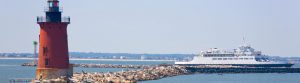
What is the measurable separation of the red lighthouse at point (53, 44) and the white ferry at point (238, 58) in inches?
3014

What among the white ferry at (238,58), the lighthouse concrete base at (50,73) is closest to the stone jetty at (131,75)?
the lighthouse concrete base at (50,73)

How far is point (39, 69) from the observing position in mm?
42781

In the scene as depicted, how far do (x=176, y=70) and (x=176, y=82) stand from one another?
24.7m

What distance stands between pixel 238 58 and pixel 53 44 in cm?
8251

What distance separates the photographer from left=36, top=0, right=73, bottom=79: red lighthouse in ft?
136

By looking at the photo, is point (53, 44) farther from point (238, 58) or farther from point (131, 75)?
point (238, 58)

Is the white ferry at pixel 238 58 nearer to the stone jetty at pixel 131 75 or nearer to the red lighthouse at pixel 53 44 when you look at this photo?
the stone jetty at pixel 131 75

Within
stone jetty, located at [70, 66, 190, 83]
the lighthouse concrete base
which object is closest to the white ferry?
stone jetty, located at [70, 66, 190, 83]

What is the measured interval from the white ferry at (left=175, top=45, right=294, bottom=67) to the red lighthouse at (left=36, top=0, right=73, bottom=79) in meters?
76.6

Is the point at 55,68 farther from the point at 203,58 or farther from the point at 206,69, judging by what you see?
A: the point at 203,58

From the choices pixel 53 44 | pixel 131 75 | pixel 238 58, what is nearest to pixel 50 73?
pixel 53 44

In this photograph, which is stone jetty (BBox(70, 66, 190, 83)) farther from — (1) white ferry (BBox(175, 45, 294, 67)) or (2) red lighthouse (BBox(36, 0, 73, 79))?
(1) white ferry (BBox(175, 45, 294, 67))

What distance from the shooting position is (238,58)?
122 m

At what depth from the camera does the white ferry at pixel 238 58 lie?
118312 mm
